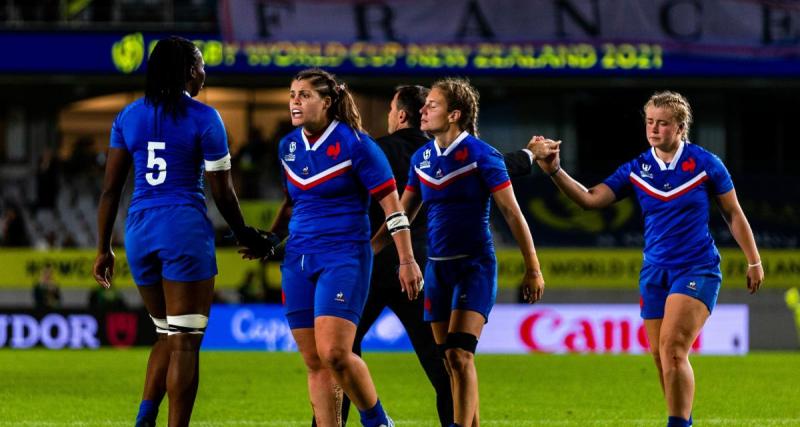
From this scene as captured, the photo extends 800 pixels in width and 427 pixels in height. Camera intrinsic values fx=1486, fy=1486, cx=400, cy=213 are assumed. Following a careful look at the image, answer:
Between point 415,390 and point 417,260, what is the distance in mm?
5532

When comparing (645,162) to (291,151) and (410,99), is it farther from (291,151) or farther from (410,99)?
(291,151)

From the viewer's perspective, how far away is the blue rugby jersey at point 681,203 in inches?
323

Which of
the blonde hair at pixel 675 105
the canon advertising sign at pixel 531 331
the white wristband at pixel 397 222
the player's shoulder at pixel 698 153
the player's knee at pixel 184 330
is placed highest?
the blonde hair at pixel 675 105

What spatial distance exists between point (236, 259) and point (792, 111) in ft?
39.5

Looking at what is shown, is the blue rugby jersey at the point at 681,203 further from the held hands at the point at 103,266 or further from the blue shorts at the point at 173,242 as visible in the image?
the held hands at the point at 103,266

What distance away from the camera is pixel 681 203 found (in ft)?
27.0

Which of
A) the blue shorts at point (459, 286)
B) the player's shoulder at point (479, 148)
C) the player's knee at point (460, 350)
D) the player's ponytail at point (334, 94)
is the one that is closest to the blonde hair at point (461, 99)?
the player's shoulder at point (479, 148)

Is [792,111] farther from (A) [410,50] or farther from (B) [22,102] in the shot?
(B) [22,102]

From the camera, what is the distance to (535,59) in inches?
1005

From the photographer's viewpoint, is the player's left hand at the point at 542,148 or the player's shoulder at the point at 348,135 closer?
the player's shoulder at the point at 348,135

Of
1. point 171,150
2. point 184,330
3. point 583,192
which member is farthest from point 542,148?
point 184,330

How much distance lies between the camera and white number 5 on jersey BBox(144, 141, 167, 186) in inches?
292

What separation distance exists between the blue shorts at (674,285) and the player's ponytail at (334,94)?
6.26 ft

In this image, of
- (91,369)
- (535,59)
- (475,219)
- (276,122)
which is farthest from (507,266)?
(475,219)
